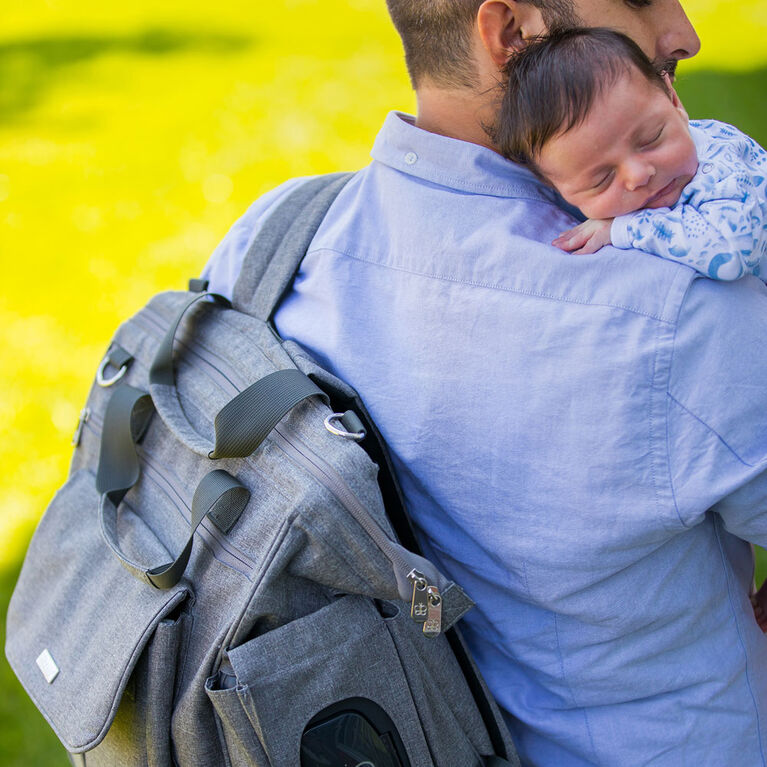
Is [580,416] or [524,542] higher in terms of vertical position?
[580,416]

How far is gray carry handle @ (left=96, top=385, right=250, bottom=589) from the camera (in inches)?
50.4

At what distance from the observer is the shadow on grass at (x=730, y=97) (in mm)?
3746

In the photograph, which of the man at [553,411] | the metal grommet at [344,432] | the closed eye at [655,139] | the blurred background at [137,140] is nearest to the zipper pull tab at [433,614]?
the man at [553,411]

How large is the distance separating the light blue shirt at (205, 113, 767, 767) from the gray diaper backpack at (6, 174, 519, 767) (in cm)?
8

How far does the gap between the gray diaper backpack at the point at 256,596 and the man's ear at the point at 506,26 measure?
0.41 m

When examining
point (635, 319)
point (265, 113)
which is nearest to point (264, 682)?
point (635, 319)

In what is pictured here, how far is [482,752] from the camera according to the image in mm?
1399

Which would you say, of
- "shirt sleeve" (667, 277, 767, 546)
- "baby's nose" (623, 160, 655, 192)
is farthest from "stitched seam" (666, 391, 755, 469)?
"baby's nose" (623, 160, 655, 192)

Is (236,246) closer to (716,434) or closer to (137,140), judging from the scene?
(716,434)

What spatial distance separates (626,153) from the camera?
1322 millimetres

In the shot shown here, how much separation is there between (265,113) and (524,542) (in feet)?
15.3

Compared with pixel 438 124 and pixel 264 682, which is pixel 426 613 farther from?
pixel 438 124

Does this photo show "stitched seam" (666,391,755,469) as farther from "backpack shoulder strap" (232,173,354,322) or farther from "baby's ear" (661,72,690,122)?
"backpack shoulder strap" (232,173,354,322)

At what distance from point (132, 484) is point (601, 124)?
967 mm
